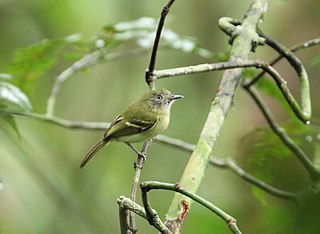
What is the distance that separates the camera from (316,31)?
3615 millimetres

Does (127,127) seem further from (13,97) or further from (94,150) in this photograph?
(13,97)

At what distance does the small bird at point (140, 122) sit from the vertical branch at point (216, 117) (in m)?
0.61

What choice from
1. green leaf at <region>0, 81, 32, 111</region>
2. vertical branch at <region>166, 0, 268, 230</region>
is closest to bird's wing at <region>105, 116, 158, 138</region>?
vertical branch at <region>166, 0, 268, 230</region>

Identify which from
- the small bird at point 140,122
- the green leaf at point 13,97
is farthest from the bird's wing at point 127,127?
the green leaf at point 13,97

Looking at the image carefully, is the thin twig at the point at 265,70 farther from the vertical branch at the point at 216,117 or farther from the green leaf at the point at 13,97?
the green leaf at the point at 13,97

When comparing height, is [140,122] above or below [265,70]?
above

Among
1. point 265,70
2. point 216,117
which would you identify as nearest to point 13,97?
point 216,117

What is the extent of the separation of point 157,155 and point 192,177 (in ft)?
10.7

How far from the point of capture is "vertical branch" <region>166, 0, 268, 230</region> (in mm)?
1218

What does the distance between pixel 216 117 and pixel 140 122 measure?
1.10m

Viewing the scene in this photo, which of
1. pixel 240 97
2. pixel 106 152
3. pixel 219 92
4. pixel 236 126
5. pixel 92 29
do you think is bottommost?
pixel 219 92

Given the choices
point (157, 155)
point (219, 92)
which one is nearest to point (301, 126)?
point (219, 92)

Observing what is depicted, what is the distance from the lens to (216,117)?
156cm

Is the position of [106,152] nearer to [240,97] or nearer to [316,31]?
[240,97]
